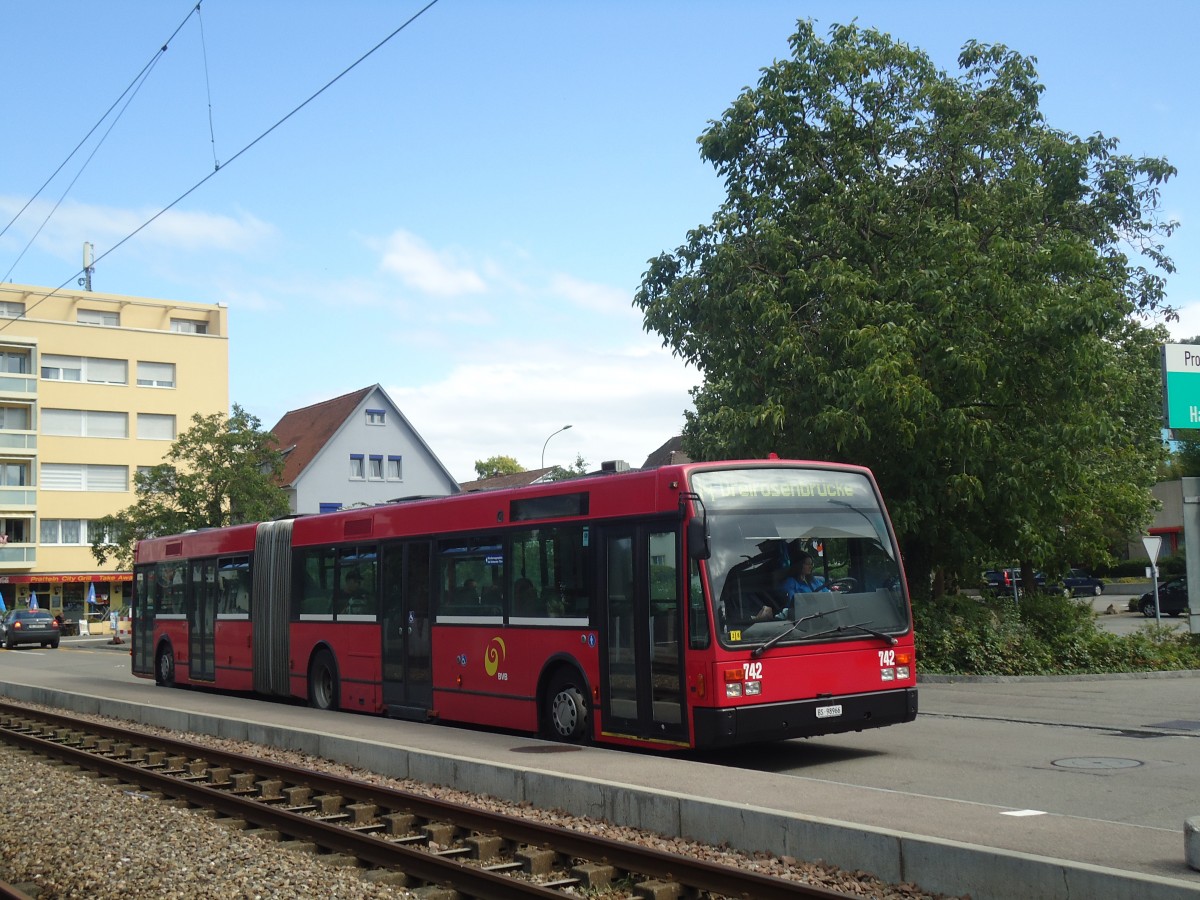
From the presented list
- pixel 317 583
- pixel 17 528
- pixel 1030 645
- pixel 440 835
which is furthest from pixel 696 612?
pixel 17 528

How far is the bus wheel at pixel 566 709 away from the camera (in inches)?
498

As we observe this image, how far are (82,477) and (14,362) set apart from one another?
21.6 feet

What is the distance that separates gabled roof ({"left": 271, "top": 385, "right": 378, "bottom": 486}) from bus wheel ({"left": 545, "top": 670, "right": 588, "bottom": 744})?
52430mm

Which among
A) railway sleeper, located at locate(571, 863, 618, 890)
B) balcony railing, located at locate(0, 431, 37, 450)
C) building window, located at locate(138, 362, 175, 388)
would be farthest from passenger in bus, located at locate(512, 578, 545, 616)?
building window, located at locate(138, 362, 175, 388)

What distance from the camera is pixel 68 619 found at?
6481cm

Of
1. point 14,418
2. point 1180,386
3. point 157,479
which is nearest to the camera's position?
point 1180,386

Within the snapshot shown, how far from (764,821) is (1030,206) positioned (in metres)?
18.4

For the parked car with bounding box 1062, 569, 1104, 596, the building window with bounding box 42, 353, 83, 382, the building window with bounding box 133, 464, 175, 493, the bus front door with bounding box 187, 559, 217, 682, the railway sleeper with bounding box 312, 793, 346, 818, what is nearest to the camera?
the railway sleeper with bounding box 312, 793, 346, 818

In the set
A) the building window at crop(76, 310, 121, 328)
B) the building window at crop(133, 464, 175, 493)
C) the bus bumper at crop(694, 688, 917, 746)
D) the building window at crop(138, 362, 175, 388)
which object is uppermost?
the building window at crop(76, 310, 121, 328)

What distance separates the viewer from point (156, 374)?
224 ft

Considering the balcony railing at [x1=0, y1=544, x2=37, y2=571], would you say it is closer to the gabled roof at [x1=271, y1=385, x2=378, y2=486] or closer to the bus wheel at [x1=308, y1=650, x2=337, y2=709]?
the gabled roof at [x1=271, y1=385, x2=378, y2=486]

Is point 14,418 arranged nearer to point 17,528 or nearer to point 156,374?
point 17,528

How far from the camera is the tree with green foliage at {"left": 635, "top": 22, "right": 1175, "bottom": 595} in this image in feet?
66.8

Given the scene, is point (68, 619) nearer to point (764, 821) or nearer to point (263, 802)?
point (263, 802)
